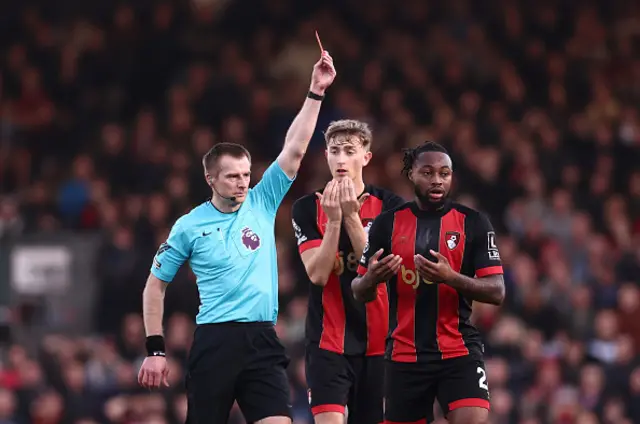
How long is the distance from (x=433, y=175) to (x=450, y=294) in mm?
737

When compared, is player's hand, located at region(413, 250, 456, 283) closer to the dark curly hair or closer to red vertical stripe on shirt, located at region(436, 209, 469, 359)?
red vertical stripe on shirt, located at region(436, 209, 469, 359)

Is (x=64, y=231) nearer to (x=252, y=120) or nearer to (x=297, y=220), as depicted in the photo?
(x=252, y=120)

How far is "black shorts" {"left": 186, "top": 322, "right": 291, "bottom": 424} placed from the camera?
8430 millimetres

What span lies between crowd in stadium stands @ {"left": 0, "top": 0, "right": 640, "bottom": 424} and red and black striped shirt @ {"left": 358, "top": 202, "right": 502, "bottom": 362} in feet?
18.7

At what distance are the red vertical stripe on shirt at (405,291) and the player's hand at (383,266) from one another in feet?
0.76

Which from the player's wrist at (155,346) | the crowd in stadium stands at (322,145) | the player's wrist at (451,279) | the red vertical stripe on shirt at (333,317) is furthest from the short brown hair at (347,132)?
the crowd in stadium stands at (322,145)

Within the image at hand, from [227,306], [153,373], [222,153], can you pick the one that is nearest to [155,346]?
[153,373]

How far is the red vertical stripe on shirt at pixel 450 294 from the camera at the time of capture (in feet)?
27.2

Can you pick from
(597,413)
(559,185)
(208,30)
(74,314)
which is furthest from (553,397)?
(208,30)

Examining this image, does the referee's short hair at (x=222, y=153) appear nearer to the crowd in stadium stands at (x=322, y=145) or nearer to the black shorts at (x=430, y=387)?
the black shorts at (x=430, y=387)

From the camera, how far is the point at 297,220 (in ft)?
30.6

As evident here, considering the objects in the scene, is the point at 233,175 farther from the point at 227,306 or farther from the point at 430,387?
the point at 430,387

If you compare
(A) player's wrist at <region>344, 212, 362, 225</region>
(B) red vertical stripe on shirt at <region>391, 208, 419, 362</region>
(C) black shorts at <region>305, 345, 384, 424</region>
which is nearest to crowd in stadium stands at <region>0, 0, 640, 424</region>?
(C) black shorts at <region>305, 345, 384, 424</region>

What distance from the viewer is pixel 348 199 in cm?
876
